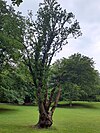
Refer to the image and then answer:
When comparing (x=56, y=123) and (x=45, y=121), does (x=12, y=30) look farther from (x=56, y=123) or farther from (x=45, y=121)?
(x=56, y=123)

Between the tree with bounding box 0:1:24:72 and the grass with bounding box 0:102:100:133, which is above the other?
the tree with bounding box 0:1:24:72

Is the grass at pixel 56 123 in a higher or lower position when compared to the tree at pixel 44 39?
lower

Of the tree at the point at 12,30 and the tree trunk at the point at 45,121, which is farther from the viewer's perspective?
the tree at the point at 12,30

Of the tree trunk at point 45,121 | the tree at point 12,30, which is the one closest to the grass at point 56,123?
the tree trunk at point 45,121

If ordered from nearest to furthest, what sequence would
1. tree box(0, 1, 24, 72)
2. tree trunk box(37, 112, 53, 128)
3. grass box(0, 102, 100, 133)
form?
grass box(0, 102, 100, 133), tree trunk box(37, 112, 53, 128), tree box(0, 1, 24, 72)

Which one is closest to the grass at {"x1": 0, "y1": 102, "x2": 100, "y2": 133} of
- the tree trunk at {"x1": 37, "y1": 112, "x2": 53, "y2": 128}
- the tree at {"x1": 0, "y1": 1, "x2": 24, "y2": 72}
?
the tree trunk at {"x1": 37, "y1": 112, "x2": 53, "y2": 128}

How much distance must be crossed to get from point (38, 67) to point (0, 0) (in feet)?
19.3

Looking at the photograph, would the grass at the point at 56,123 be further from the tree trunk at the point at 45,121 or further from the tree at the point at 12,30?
the tree at the point at 12,30

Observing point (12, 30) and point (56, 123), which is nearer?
point (12, 30)

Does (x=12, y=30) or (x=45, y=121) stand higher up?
(x=12, y=30)

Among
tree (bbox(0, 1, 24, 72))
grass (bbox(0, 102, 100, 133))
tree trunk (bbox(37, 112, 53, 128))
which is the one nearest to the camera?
grass (bbox(0, 102, 100, 133))

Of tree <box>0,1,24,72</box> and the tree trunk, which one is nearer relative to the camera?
the tree trunk

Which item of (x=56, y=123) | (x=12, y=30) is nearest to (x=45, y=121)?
(x=56, y=123)

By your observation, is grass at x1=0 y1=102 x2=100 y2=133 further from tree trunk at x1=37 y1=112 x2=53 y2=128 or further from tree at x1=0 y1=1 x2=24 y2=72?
tree at x1=0 y1=1 x2=24 y2=72
